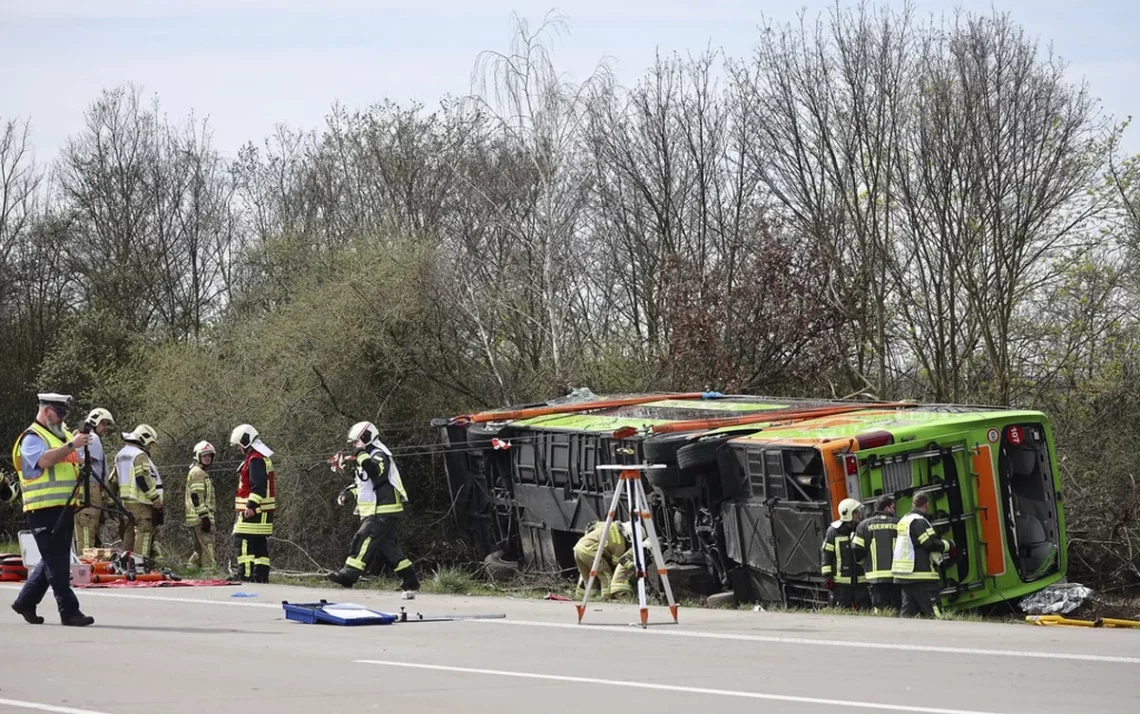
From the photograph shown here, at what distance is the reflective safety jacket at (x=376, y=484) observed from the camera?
49.5 ft

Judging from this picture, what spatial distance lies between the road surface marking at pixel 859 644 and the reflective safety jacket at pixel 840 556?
2.93 m

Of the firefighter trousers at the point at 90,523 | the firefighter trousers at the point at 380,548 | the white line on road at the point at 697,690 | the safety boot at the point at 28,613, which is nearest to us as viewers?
the white line on road at the point at 697,690

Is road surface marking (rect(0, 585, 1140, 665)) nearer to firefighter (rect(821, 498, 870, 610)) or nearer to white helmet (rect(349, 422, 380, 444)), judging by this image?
white helmet (rect(349, 422, 380, 444))

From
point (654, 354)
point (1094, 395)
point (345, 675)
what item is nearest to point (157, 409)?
point (654, 354)

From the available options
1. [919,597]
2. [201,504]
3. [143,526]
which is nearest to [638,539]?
[919,597]

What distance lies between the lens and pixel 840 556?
1323 centimetres

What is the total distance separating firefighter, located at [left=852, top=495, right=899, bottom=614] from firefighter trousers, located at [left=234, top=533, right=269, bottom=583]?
6.75m

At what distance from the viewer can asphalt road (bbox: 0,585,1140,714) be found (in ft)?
23.3

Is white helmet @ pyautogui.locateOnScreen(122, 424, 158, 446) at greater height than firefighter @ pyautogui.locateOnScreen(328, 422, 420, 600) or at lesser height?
greater

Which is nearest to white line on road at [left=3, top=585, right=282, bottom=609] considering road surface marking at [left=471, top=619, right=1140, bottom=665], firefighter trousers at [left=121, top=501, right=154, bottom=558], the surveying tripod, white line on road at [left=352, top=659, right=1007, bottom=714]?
road surface marking at [left=471, top=619, right=1140, bottom=665]

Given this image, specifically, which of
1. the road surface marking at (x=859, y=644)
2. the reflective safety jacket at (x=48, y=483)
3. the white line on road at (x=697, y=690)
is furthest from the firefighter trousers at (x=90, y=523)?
the white line on road at (x=697, y=690)

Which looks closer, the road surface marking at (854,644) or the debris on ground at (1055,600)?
the road surface marking at (854,644)

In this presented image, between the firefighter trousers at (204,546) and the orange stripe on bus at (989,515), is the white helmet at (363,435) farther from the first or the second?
the orange stripe on bus at (989,515)

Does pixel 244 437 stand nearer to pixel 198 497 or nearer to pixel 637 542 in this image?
pixel 198 497
